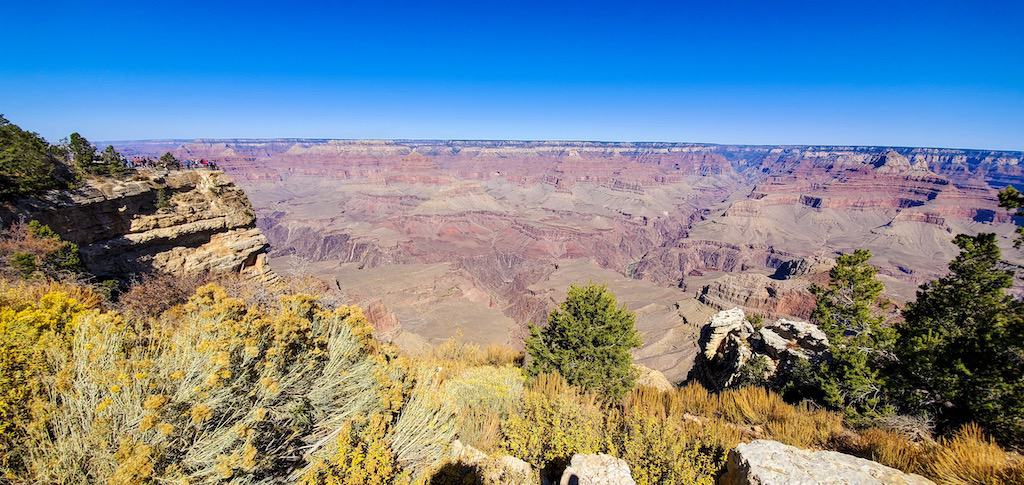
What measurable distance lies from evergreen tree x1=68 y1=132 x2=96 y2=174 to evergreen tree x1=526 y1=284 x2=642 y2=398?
2444 cm

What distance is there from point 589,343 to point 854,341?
29.2ft

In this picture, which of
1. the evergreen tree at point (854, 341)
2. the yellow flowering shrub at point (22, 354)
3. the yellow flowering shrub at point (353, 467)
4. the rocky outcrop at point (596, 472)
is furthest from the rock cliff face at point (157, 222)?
the evergreen tree at point (854, 341)

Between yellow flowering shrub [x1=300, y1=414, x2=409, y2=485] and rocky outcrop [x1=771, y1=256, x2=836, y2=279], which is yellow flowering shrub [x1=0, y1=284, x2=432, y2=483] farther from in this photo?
rocky outcrop [x1=771, y1=256, x2=836, y2=279]

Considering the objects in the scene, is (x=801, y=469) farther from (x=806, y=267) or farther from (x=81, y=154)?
(x=806, y=267)

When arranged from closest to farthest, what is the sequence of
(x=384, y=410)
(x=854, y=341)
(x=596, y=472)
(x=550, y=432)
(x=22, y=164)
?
1. (x=596, y=472)
2. (x=384, y=410)
3. (x=550, y=432)
4. (x=854, y=341)
5. (x=22, y=164)

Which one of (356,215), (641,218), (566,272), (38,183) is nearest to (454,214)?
(356,215)

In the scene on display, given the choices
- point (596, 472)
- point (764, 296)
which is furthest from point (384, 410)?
point (764, 296)

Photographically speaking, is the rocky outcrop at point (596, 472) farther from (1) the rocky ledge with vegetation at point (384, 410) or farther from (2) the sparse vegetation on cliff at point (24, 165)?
(2) the sparse vegetation on cliff at point (24, 165)

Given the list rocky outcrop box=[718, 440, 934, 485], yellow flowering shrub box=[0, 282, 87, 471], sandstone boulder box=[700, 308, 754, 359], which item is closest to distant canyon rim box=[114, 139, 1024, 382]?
sandstone boulder box=[700, 308, 754, 359]

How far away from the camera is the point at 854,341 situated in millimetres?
13234

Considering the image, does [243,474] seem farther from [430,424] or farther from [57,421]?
[430,424]

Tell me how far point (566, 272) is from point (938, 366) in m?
86.1

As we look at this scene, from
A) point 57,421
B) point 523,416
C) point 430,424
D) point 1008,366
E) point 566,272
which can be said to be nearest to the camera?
point 57,421

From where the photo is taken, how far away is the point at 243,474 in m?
3.42
